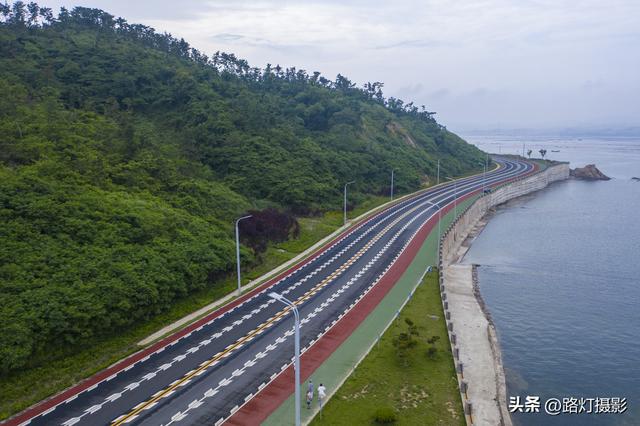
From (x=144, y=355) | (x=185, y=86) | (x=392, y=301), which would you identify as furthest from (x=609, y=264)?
(x=185, y=86)

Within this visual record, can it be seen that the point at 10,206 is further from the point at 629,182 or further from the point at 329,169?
the point at 629,182

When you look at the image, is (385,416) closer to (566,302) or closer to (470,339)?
(470,339)

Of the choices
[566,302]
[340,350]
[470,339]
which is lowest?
[566,302]

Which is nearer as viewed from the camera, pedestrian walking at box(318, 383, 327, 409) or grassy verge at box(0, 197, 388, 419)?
pedestrian walking at box(318, 383, 327, 409)

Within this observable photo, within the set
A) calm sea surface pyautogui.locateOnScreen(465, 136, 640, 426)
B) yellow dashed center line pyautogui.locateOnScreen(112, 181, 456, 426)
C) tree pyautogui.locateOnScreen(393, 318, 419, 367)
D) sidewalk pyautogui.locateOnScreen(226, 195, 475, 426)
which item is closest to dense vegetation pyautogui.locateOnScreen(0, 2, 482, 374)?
yellow dashed center line pyautogui.locateOnScreen(112, 181, 456, 426)

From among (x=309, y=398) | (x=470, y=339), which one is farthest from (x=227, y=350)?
(x=470, y=339)

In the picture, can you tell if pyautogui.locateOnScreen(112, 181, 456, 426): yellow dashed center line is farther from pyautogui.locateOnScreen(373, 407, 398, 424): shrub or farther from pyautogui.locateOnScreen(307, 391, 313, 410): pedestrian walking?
pyautogui.locateOnScreen(373, 407, 398, 424): shrub
